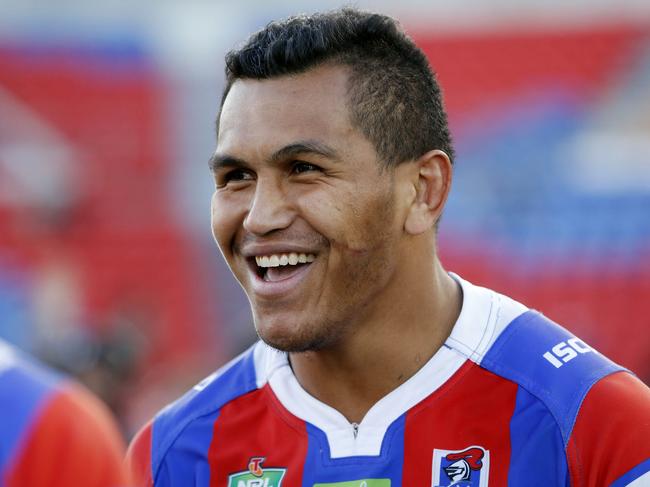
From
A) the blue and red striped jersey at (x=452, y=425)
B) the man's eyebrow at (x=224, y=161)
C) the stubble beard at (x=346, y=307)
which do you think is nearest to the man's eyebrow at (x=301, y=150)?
the man's eyebrow at (x=224, y=161)

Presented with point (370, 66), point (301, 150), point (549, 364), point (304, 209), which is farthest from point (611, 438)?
point (370, 66)

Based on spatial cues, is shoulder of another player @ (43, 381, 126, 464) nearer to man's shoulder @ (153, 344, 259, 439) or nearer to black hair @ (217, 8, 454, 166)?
man's shoulder @ (153, 344, 259, 439)

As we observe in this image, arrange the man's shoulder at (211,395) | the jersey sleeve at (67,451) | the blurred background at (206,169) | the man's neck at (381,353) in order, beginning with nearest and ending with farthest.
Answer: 1. the jersey sleeve at (67,451)
2. the man's neck at (381,353)
3. the man's shoulder at (211,395)
4. the blurred background at (206,169)

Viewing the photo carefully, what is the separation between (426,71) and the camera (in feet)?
10.3

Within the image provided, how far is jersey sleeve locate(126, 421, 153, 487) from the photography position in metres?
3.03

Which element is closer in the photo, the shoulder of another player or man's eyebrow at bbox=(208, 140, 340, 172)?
the shoulder of another player

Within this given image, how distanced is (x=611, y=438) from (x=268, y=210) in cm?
102

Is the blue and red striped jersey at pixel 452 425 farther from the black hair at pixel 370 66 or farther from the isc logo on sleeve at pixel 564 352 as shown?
the black hair at pixel 370 66

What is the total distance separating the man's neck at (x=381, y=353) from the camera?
2.95 metres

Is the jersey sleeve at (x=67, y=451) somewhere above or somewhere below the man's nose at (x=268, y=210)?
below

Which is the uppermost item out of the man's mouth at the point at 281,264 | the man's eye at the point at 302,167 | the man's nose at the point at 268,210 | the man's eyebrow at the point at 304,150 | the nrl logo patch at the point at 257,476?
the man's eyebrow at the point at 304,150

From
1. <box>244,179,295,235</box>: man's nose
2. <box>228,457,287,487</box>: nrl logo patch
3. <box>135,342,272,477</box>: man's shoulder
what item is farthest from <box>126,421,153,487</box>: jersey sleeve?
<box>244,179,295,235</box>: man's nose

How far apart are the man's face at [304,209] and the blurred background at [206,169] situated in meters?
6.95

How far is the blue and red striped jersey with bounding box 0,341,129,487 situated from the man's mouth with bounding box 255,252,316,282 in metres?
0.64
